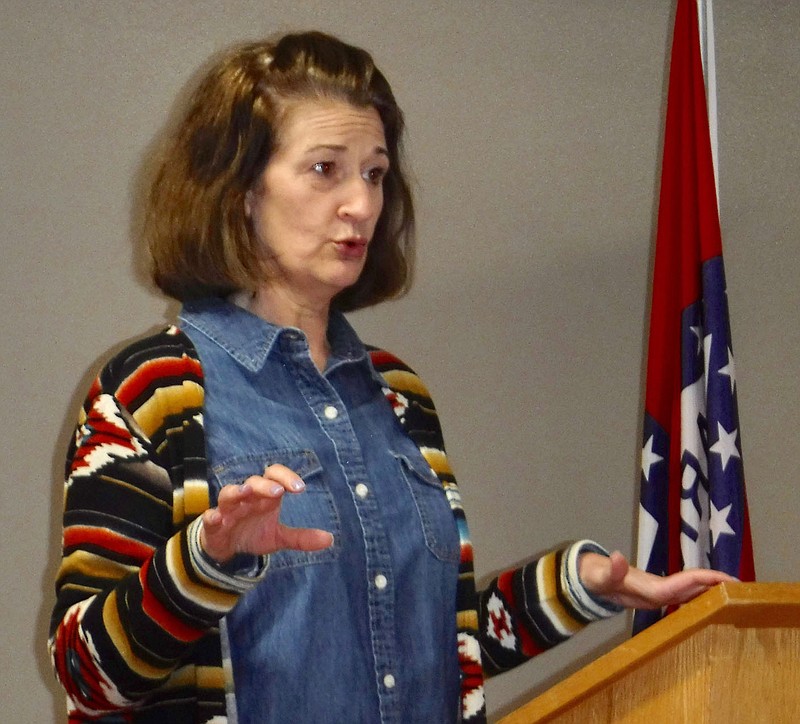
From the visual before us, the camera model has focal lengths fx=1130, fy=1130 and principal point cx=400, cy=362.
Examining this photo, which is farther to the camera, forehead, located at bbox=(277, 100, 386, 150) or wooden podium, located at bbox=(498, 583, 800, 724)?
forehead, located at bbox=(277, 100, 386, 150)

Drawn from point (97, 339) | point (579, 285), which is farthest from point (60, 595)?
point (579, 285)

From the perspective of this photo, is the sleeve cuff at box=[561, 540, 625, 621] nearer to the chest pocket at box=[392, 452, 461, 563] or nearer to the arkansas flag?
the chest pocket at box=[392, 452, 461, 563]

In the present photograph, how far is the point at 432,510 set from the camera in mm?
1267

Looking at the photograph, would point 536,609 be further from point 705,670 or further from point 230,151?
point 230,151

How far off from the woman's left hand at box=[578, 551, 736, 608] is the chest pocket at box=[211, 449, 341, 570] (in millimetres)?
301

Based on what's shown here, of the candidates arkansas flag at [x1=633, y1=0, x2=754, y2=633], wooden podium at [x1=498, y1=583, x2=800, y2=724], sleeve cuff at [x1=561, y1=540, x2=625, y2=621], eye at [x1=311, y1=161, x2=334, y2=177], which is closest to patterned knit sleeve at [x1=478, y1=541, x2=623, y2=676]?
sleeve cuff at [x1=561, y1=540, x2=625, y2=621]

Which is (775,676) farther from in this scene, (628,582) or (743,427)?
(743,427)

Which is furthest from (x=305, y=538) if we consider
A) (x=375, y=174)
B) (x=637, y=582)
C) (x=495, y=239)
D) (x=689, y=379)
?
(x=495, y=239)

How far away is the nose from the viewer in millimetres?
1251

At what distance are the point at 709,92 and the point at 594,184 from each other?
20.9 inches

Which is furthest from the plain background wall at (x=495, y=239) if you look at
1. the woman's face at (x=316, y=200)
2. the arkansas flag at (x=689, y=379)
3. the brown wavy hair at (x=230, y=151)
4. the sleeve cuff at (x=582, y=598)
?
the sleeve cuff at (x=582, y=598)

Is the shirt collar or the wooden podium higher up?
the shirt collar

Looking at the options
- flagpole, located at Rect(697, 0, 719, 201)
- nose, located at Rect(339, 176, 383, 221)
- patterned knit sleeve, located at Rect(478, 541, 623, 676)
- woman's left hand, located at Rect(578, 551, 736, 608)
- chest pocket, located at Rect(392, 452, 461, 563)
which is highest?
flagpole, located at Rect(697, 0, 719, 201)

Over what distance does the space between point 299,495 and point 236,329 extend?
0.21 metres
